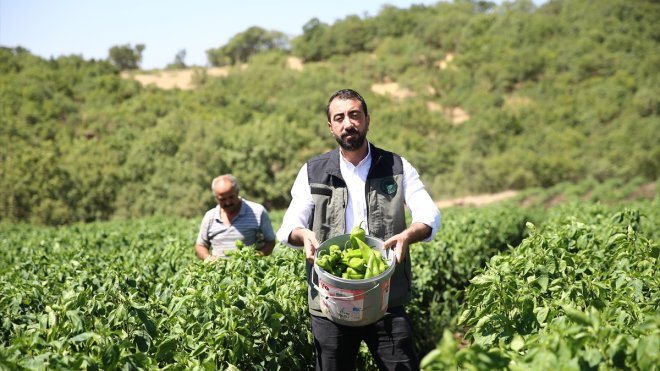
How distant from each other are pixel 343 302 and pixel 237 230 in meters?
2.94

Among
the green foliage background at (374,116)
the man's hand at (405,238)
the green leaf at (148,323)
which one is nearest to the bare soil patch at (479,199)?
the green foliage background at (374,116)

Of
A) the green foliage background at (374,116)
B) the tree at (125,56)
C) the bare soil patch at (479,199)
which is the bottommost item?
the bare soil patch at (479,199)

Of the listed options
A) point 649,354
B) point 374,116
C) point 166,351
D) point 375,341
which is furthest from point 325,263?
point 374,116

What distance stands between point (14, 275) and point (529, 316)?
486 cm

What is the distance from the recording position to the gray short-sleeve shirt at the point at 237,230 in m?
5.55

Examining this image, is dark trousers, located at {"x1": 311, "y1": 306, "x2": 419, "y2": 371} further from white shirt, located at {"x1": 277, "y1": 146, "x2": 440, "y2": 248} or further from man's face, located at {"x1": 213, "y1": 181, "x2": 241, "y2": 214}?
man's face, located at {"x1": 213, "y1": 181, "x2": 241, "y2": 214}

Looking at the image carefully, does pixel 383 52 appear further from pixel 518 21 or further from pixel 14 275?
pixel 14 275

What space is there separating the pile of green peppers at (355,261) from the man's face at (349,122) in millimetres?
580

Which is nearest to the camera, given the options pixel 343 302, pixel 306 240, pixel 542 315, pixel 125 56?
pixel 542 315

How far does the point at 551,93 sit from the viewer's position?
66.8 m

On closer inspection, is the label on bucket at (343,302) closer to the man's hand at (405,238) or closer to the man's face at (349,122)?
the man's hand at (405,238)

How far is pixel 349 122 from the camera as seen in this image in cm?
318

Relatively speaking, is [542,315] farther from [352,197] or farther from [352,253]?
[352,197]

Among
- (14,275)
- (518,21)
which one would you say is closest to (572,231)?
(14,275)
